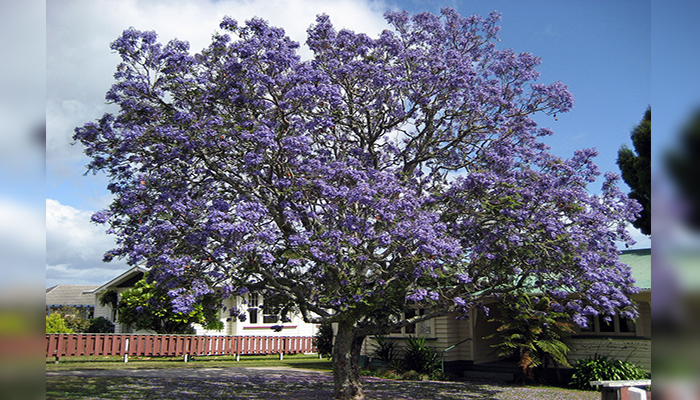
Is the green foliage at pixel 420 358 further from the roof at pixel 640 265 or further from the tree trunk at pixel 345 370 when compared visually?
the roof at pixel 640 265

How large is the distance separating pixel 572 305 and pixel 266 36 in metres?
7.97

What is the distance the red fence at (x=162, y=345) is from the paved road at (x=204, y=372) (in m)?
2.12

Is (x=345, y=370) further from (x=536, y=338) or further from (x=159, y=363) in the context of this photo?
(x=159, y=363)

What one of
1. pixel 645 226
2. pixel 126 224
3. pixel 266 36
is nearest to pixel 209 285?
pixel 126 224

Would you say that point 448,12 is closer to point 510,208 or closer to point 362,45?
point 362,45

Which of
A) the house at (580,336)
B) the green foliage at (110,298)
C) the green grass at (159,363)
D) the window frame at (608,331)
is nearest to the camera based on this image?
the house at (580,336)

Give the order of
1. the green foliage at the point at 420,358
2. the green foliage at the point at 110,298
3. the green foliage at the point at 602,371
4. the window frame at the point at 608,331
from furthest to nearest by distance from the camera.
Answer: the green foliage at the point at 110,298 < the green foliage at the point at 420,358 < the window frame at the point at 608,331 < the green foliage at the point at 602,371

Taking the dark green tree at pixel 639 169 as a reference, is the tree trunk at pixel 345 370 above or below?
below

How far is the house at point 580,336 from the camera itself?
15.0 m

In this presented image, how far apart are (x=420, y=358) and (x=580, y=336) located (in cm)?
501

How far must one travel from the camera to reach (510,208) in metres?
10.8
